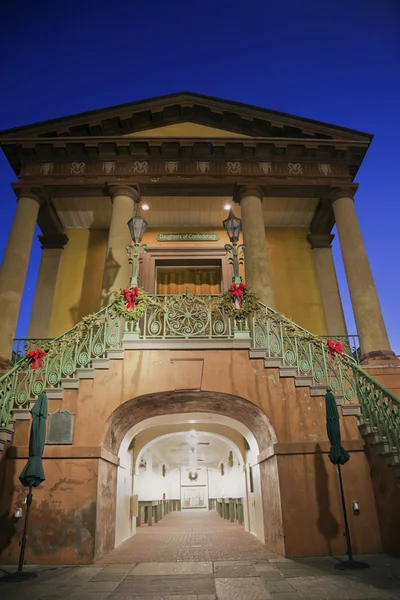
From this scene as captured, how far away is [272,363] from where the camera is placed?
8.16m

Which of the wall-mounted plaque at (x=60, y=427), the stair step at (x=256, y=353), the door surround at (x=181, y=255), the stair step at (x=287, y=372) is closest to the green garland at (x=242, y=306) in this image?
the stair step at (x=256, y=353)

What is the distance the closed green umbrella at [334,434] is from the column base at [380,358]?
3395mm

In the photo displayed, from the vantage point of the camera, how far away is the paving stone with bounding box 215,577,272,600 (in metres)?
4.67

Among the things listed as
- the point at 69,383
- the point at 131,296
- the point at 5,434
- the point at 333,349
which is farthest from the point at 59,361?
the point at 333,349

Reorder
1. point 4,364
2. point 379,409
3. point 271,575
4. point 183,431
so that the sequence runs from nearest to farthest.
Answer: point 271,575 → point 379,409 → point 4,364 → point 183,431

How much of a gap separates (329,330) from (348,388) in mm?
5988

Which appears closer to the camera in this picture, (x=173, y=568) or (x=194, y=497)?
(x=173, y=568)

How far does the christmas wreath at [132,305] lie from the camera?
8.49 metres

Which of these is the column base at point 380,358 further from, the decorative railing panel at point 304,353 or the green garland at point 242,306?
the green garland at point 242,306

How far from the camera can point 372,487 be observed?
735 centimetres

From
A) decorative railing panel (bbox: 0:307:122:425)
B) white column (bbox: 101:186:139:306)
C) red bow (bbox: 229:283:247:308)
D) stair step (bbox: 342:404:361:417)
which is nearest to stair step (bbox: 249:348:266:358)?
red bow (bbox: 229:283:247:308)

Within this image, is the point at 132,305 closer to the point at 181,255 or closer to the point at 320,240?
the point at 181,255

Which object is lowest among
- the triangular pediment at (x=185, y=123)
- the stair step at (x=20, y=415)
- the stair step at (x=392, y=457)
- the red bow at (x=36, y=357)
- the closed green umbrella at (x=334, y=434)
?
the stair step at (x=392, y=457)

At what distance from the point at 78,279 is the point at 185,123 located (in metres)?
7.07
